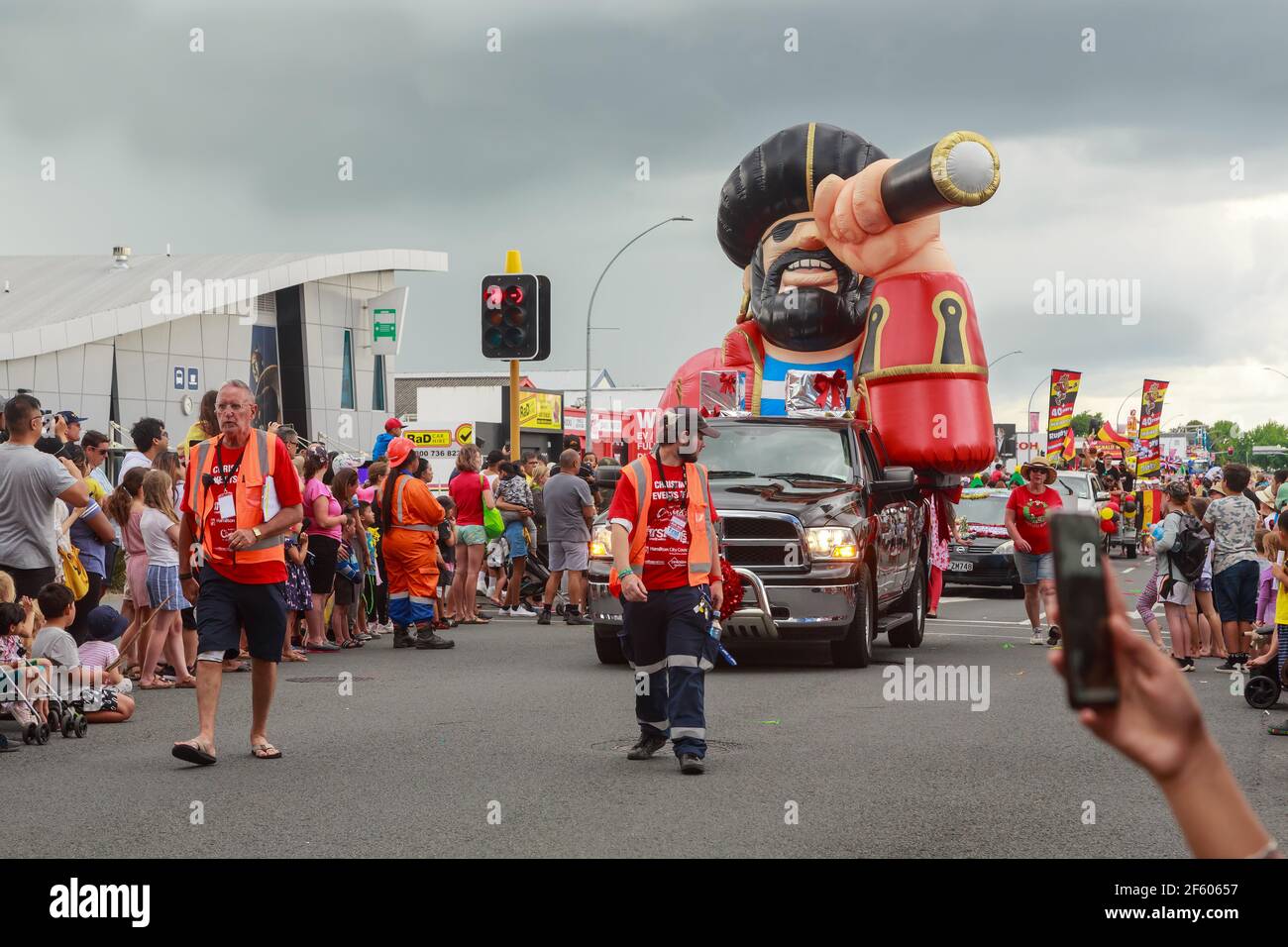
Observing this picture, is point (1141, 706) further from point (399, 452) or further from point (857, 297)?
point (857, 297)

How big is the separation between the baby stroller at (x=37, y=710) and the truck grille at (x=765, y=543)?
525 centimetres

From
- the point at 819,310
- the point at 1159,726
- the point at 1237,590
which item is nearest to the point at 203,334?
the point at 819,310

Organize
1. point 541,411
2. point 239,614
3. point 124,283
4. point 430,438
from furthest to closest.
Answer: point 541,411
point 124,283
point 430,438
point 239,614

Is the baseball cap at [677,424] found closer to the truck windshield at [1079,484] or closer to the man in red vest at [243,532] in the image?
the man in red vest at [243,532]

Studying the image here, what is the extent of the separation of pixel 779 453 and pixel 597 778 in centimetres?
627

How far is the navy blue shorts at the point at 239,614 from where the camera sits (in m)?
8.47

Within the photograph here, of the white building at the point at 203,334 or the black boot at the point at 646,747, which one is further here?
the white building at the point at 203,334

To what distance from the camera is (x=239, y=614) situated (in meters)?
8.61

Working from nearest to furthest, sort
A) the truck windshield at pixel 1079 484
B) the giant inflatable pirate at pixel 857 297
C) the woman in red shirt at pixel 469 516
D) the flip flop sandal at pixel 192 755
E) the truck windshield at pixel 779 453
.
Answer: the flip flop sandal at pixel 192 755
the truck windshield at pixel 779 453
the giant inflatable pirate at pixel 857 297
the woman in red shirt at pixel 469 516
the truck windshield at pixel 1079 484

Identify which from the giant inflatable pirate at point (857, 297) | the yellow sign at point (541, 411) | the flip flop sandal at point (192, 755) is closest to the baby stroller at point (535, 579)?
the giant inflatable pirate at point (857, 297)

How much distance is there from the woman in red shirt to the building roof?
60.1ft

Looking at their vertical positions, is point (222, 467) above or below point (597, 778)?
above

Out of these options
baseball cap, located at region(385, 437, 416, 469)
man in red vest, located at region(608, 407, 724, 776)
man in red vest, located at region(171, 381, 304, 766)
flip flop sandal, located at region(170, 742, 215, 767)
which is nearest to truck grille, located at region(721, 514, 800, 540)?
baseball cap, located at region(385, 437, 416, 469)

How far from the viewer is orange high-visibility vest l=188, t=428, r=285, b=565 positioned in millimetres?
8484
